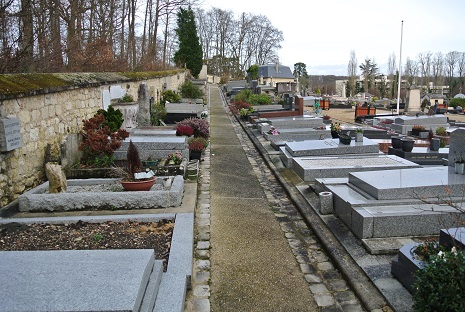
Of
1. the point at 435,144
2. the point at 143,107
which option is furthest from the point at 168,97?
the point at 435,144

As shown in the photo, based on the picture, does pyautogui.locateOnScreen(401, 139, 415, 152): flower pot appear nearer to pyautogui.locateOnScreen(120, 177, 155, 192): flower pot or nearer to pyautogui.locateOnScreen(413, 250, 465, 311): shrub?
pyautogui.locateOnScreen(120, 177, 155, 192): flower pot

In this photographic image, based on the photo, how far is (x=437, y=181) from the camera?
20.2 feet

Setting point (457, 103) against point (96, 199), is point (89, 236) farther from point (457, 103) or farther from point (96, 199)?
point (457, 103)

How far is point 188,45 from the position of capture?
4878 centimetres

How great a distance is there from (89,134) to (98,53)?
7.32m

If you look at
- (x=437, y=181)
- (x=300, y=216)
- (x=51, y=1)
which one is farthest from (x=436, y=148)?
(x=51, y=1)

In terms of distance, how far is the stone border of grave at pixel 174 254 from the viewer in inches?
142

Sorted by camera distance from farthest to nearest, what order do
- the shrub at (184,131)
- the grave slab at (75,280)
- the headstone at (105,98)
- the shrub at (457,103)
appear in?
the shrub at (457,103) < the shrub at (184,131) < the headstone at (105,98) < the grave slab at (75,280)

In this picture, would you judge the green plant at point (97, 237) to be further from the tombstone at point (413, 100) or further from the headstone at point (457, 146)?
the tombstone at point (413, 100)

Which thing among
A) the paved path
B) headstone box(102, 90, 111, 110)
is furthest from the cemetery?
headstone box(102, 90, 111, 110)

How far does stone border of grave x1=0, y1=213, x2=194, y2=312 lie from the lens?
3615mm

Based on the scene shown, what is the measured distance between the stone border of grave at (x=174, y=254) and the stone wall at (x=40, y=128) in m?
0.89

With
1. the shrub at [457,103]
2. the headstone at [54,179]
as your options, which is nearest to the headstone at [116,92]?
the headstone at [54,179]

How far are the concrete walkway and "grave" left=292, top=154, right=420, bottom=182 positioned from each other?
42.4 inches
